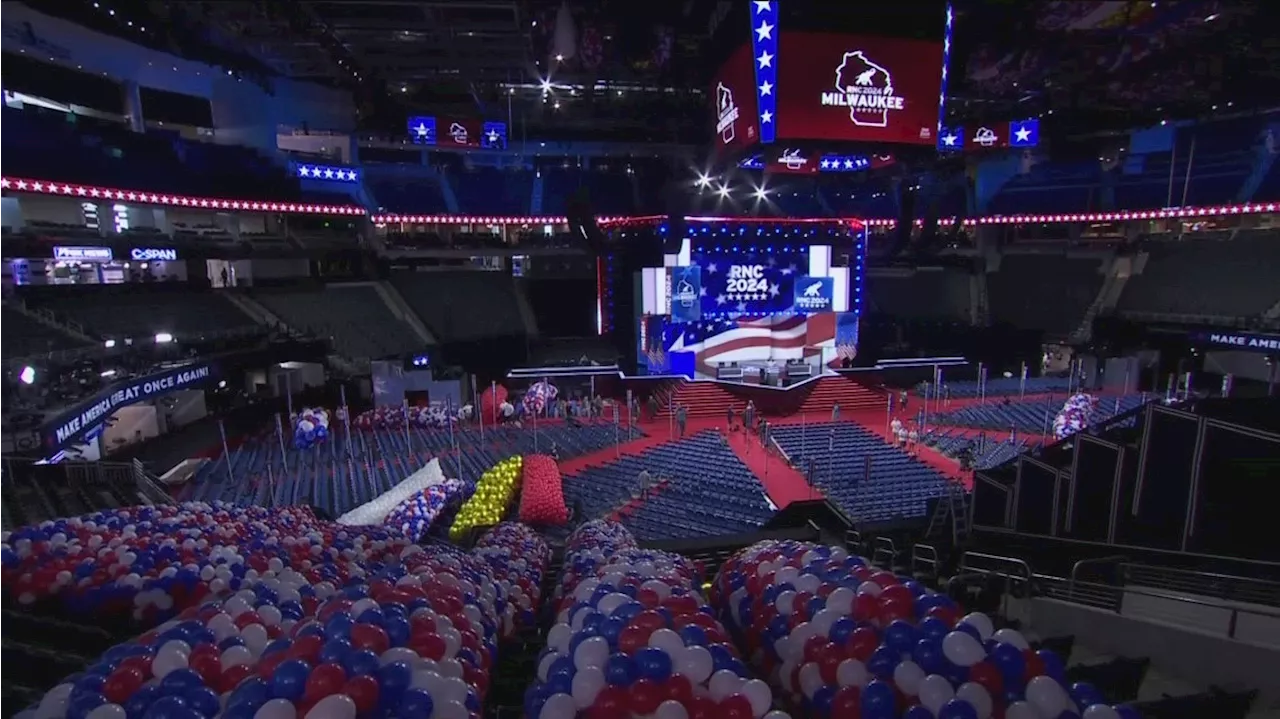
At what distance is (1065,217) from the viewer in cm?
3131

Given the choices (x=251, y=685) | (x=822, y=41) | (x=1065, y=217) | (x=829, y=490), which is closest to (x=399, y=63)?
(x=822, y=41)

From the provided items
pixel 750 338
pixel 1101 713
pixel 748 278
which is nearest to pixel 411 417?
pixel 750 338

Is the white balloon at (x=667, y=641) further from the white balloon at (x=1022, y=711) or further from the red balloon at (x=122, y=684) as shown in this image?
the red balloon at (x=122, y=684)

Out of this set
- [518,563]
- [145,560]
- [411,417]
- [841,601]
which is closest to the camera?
[841,601]

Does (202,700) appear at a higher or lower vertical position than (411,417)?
higher

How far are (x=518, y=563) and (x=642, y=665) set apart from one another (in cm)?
458

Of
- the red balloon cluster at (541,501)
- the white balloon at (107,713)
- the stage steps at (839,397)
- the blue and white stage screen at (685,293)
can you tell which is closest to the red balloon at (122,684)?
the white balloon at (107,713)

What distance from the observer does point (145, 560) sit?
679cm

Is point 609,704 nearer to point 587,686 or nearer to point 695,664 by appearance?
point 587,686

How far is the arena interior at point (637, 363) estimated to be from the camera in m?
4.76

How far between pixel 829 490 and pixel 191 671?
1426cm

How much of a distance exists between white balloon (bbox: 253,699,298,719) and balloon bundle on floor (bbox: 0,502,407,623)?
3665 millimetres

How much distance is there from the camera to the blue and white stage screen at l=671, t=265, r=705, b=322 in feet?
84.2

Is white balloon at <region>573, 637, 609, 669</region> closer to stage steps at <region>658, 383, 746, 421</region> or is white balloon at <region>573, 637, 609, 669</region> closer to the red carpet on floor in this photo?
the red carpet on floor
